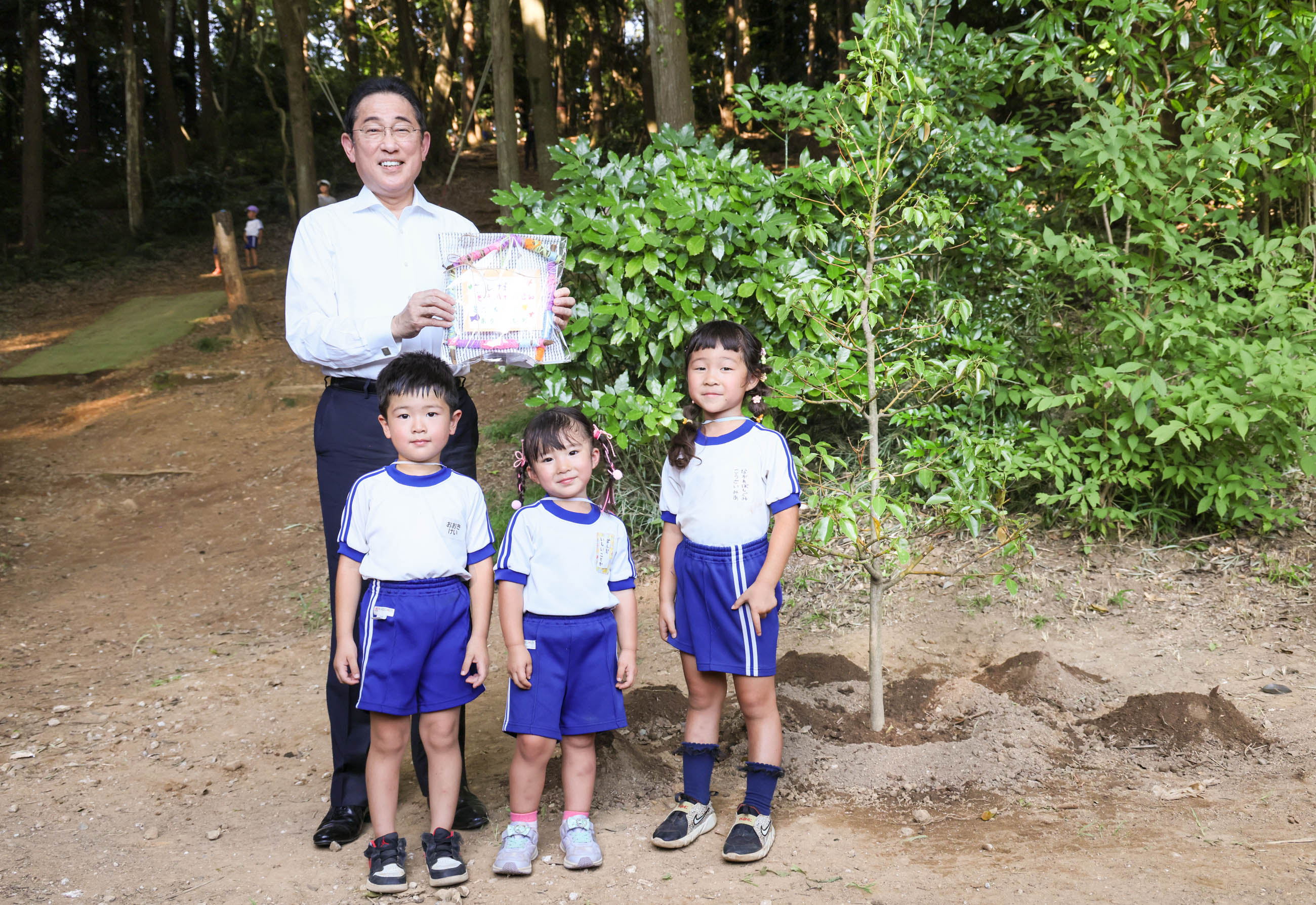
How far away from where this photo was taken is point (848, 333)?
3365 millimetres

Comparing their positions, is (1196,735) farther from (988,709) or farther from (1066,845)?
(1066,845)

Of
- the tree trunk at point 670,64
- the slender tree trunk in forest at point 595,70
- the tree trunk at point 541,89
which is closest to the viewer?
the tree trunk at point 670,64

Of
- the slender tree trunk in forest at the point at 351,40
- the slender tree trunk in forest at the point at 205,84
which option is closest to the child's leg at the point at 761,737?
the slender tree trunk in forest at the point at 351,40

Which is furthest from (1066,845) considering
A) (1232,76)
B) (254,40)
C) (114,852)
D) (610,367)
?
(254,40)

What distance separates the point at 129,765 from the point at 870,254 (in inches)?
132

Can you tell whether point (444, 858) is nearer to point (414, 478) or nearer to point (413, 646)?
point (413, 646)

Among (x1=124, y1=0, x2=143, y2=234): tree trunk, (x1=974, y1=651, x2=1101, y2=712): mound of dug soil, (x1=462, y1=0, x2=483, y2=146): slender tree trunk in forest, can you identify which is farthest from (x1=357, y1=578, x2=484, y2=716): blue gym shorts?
(x1=124, y1=0, x2=143, y2=234): tree trunk

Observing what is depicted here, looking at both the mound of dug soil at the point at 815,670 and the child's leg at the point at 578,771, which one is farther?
the mound of dug soil at the point at 815,670

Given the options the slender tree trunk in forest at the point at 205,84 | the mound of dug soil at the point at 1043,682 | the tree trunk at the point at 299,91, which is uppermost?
the slender tree trunk in forest at the point at 205,84

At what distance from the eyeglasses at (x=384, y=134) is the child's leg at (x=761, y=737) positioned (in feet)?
6.18

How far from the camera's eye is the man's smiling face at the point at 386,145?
2881 millimetres

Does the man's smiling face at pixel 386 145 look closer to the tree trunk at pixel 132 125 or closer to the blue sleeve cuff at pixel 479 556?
the blue sleeve cuff at pixel 479 556

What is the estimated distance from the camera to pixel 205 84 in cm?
2442

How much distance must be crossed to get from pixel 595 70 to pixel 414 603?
2236 cm
